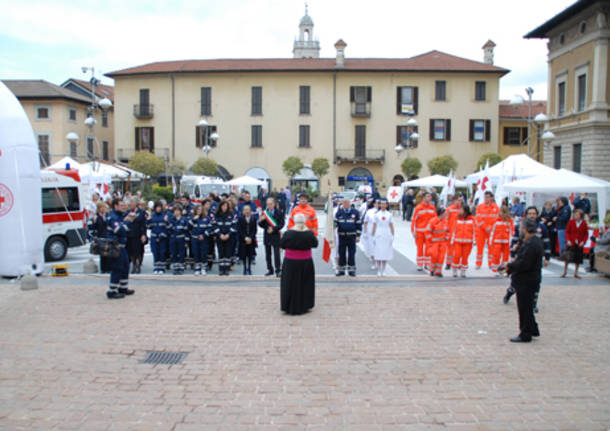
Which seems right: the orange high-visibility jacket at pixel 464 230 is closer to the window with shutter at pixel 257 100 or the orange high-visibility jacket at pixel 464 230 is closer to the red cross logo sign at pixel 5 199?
the red cross logo sign at pixel 5 199

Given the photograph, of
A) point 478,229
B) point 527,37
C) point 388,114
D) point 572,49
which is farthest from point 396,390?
point 388,114

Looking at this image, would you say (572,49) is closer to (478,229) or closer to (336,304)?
(478,229)

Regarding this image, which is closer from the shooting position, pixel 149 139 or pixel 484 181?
pixel 484 181

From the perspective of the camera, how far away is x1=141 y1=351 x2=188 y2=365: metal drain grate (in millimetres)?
6672

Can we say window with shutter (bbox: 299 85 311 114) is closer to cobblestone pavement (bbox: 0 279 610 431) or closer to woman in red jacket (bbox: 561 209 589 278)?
woman in red jacket (bbox: 561 209 589 278)

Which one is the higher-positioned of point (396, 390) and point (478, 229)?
point (478, 229)

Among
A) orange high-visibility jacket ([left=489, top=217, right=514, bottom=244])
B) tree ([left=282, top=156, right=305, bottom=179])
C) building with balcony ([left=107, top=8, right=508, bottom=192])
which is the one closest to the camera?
orange high-visibility jacket ([left=489, top=217, right=514, bottom=244])

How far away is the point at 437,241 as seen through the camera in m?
12.4

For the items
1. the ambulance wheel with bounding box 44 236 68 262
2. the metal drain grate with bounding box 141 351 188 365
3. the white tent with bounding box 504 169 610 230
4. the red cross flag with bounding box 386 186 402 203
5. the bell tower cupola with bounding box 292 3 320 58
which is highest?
the bell tower cupola with bounding box 292 3 320 58

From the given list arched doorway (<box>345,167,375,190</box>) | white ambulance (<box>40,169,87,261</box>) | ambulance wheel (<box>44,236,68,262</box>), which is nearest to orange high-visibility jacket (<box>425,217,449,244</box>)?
white ambulance (<box>40,169,87,261</box>)

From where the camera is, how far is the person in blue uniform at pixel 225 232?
12.6 meters

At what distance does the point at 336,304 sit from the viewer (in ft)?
31.9

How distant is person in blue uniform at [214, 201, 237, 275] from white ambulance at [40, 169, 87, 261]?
15.7 feet

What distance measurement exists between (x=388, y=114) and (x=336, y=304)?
4213 centimetres
